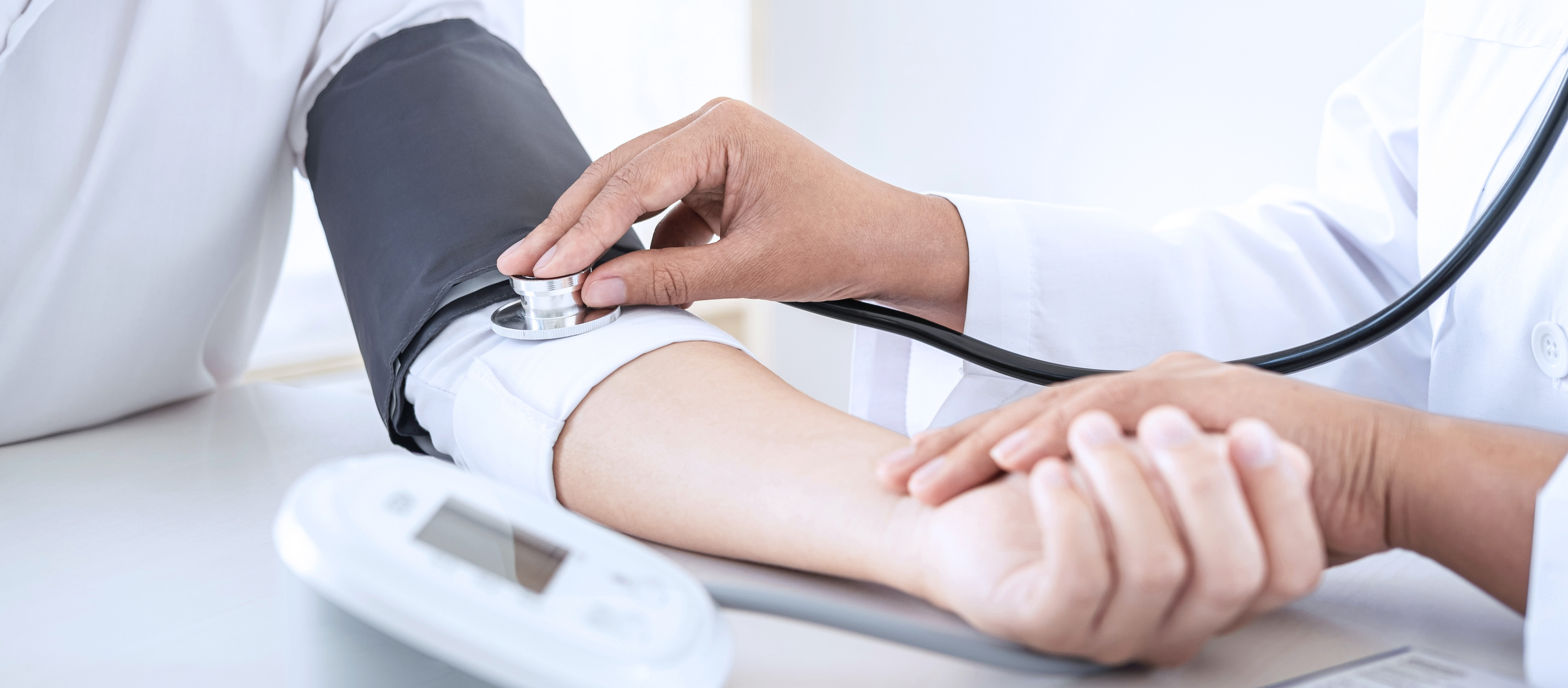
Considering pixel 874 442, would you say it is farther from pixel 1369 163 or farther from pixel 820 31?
pixel 820 31

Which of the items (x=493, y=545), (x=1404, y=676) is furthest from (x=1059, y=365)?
(x=493, y=545)

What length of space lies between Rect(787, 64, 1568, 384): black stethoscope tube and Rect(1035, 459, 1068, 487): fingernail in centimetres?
24

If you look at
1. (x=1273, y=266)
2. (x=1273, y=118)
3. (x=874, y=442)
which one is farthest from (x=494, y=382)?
(x=1273, y=118)

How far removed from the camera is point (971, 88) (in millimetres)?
2010

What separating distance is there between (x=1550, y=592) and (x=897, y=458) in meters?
0.24

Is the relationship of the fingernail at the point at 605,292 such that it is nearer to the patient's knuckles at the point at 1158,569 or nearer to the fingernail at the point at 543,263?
the fingernail at the point at 543,263

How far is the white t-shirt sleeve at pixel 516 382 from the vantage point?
50cm

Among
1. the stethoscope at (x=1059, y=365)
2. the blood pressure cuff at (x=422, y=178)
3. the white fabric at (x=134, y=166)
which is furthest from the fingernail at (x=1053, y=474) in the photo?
the white fabric at (x=134, y=166)

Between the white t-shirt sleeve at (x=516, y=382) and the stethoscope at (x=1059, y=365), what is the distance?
0.01m

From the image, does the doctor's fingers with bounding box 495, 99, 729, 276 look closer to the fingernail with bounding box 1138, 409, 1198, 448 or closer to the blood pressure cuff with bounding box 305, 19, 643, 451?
the blood pressure cuff with bounding box 305, 19, 643, 451

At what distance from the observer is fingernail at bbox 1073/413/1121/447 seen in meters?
0.31

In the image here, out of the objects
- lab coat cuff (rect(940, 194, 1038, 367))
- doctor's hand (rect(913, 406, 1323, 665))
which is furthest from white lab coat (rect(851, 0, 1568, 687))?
doctor's hand (rect(913, 406, 1323, 665))

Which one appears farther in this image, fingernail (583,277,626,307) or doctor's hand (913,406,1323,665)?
fingernail (583,277,626,307)

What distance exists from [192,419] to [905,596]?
61cm
